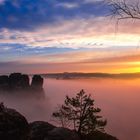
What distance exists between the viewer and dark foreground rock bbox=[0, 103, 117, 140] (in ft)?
90.3

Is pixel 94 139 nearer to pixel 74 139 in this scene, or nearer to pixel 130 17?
pixel 74 139

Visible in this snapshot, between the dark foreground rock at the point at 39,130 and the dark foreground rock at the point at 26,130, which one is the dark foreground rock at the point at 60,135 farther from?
the dark foreground rock at the point at 39,130

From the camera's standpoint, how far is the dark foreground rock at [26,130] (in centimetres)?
2752

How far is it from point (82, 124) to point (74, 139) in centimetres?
1576

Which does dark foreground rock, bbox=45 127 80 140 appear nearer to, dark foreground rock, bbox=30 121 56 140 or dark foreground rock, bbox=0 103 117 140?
dark foreground rock, bbox=0 103 117 140

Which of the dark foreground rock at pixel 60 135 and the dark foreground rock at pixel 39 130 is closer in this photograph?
the dark foreground rock at pixel 60 135

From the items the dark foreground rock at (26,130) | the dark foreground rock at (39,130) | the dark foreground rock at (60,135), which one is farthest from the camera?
the dark foreground rock at (39,130)

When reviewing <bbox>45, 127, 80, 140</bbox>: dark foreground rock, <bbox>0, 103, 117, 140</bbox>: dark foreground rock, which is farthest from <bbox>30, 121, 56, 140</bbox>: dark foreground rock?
<bbox>45, 127, 80, 140</bbox>: dark foreground rock

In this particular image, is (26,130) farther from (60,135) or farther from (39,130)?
(60,135)

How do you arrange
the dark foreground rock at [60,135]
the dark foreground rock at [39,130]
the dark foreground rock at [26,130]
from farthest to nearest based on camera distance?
the dark foreground rock at [39,130], the dark foreground rock at [26,130], the dark foreground rock at [60,135]

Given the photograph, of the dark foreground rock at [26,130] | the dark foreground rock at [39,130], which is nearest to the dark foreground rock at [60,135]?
the dark foreground rock at [26,130]

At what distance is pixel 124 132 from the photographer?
14425cm

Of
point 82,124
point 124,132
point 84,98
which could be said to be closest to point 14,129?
point 82,124

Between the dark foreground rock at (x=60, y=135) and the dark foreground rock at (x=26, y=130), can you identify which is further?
the dark foreground rock at (x=26, y=130)
